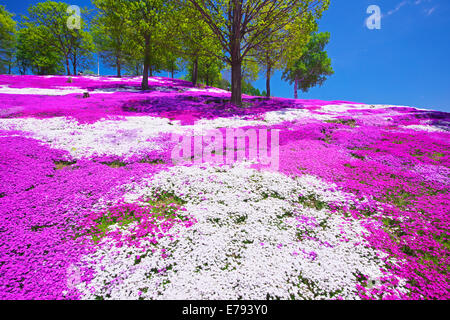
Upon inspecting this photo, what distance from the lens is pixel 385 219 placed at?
16.7ft

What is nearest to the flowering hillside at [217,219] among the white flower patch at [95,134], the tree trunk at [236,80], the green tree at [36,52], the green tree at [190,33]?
the white flower patch at [95,134]

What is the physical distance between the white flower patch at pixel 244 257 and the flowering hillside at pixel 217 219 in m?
0.02

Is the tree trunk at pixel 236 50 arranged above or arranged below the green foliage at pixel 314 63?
below

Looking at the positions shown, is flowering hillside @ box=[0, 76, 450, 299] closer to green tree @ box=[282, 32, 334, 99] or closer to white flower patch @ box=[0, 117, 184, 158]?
white flower patch @ box=[0, 117, 184, 158]

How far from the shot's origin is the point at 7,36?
4600 centimetres

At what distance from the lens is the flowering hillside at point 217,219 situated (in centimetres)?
331

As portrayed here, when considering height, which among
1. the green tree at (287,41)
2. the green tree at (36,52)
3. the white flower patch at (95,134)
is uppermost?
the green tree at (36,52)

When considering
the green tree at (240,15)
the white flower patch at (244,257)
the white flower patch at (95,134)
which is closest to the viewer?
the white flower patch at (244,257)

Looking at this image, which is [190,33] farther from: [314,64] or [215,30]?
[314,64]

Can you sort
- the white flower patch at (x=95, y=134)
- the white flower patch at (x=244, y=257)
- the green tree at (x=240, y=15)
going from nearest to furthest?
1. the white flower patch at (x=244, y=257)
2. the white flower patch at (x=95, y=134)
3. the green tree at (x=240, y=15)

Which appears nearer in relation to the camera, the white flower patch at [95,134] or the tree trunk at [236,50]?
the white flower patch at [95,134]

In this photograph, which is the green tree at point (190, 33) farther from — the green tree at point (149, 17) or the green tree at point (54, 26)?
the green tree at point (54, 26)

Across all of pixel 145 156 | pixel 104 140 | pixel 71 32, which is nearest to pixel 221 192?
pixel 145 156
